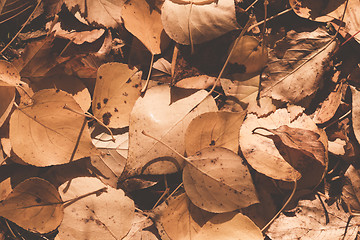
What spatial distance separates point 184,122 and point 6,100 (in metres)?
0.49

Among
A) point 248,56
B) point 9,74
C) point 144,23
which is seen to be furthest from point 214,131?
point 9,74

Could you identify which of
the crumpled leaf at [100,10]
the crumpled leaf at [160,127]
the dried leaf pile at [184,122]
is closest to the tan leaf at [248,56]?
the dried leaf pile at [184,122]

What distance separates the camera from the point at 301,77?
2.92 ft

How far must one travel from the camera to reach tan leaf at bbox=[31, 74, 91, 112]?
911 millimetres

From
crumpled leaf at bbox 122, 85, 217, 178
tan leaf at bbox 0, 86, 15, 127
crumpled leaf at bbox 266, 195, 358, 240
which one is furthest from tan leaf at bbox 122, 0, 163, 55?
crumpled leaf at bbox 266, 195, 358, 240

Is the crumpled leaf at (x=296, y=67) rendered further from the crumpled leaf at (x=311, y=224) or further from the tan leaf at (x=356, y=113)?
the crumpled leaf at (x=311, y=224)

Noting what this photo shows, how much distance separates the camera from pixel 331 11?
0.90 m

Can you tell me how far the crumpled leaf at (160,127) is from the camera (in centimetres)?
85

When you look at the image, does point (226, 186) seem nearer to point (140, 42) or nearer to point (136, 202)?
point (136, 202)

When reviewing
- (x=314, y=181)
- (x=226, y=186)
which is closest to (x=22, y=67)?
(x=226, y=186)

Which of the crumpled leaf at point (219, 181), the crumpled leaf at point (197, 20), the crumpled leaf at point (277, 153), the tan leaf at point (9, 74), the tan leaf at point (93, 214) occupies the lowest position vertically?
the tan leaf at point (93, 214)

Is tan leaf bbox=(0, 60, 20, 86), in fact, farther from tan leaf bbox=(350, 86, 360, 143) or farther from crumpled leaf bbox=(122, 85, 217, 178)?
tan leaf bbox=(350, 86, 360, 143)

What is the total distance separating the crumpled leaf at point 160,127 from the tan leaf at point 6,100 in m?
0.33

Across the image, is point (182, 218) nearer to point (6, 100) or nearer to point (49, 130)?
point (49, 130)
